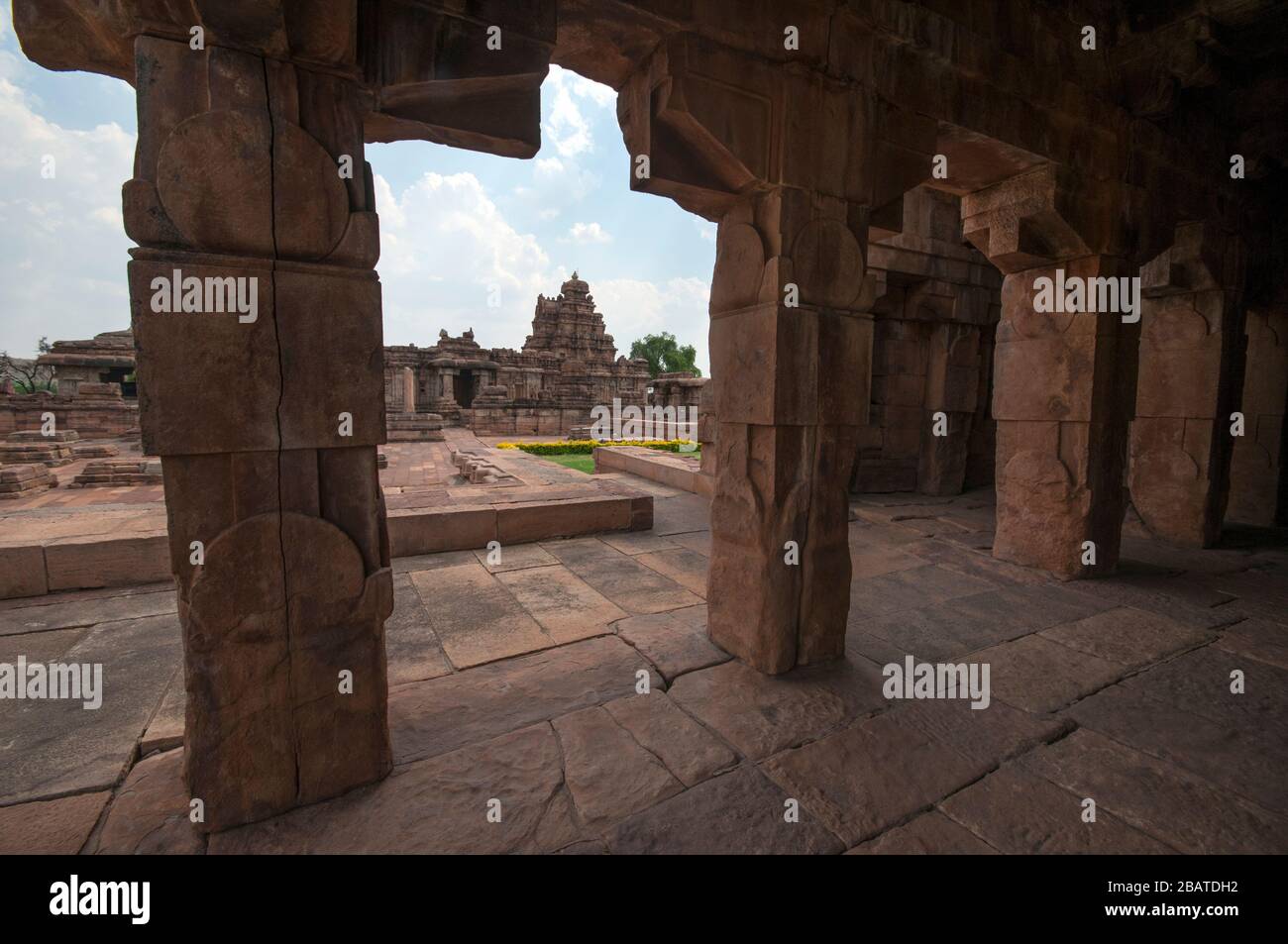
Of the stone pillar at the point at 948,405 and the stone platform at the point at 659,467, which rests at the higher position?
the stone pillar at the point at 948,405

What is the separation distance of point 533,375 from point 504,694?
27.6 meters

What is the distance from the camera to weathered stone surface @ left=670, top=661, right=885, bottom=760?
241cm

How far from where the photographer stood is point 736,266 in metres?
3.00

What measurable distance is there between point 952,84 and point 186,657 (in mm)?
4795

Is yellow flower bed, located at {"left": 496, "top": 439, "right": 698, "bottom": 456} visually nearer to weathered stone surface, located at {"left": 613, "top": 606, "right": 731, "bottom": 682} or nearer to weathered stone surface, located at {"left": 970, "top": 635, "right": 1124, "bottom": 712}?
weathered stone surface, located at {"left": 613, "top": 606, "right": 731, "bottom": 682}

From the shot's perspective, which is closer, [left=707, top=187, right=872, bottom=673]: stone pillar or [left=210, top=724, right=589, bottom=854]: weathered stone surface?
[left=210, top=724, right=589, bottom=854]: weathered stone surface

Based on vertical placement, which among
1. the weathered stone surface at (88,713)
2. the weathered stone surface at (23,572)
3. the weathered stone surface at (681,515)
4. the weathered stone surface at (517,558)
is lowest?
the weathered stone surface at (88,713)

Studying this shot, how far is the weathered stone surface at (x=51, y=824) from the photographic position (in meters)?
1.73

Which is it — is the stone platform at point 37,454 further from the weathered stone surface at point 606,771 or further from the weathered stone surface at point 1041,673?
the weathered stone surface at point 1041,673

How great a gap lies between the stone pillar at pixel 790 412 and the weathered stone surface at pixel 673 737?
0.65 m

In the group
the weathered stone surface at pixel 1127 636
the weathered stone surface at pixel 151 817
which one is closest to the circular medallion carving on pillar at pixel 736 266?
the weathered stone surface at pixel 1127 636

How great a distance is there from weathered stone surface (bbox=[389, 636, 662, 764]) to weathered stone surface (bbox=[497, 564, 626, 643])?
0.96 feet

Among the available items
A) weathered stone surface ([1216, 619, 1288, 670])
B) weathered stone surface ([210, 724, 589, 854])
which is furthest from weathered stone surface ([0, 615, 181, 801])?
weathered stone surface ([1216, 619, 1288, 670])

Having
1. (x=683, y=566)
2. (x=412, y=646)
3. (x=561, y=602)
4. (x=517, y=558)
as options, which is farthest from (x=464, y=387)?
(x=412, y=646)
